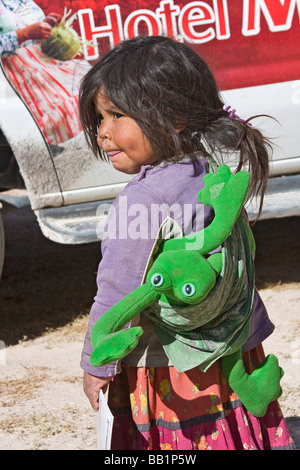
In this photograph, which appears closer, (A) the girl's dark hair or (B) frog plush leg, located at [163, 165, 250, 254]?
(B) frog plush leg, located at [163, 165, 250, 254]

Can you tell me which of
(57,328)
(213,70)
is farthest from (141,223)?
(57,328)

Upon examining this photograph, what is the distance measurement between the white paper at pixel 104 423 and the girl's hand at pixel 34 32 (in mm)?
2024

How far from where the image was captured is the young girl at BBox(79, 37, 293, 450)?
5.77 feet

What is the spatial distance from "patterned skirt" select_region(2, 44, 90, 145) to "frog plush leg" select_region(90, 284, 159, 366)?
1880mm

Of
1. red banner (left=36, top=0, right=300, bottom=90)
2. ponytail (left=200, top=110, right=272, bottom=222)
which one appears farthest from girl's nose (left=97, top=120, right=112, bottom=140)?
red banner (left=36, top=0, right=300, bottom=90)

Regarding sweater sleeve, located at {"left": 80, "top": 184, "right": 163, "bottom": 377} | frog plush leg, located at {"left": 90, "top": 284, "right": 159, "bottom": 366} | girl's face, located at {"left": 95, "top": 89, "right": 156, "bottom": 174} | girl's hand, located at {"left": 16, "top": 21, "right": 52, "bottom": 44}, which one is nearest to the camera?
frog plush leg, located at {"left": 90, "top": 284, "right": 159, "bottom": 366}

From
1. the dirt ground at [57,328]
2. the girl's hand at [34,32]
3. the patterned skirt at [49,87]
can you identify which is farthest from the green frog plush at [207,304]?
the girl's hand at [34,32]

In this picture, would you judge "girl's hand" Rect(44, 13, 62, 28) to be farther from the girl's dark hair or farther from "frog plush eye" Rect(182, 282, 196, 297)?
"frog plush eye" Rect(182, 282, 196, 297)

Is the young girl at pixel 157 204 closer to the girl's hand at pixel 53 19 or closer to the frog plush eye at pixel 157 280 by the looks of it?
the frog plush eye at pixel 157 280

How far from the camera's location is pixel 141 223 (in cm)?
174

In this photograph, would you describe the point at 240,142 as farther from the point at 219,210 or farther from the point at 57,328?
the point at 57,328

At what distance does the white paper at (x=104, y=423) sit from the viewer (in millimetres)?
1720

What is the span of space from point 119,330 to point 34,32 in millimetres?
2044

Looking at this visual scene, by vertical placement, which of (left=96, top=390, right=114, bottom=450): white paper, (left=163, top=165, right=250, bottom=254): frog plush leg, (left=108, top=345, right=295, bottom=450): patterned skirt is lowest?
(left=108, top=345, right=295, bottom=450): patterned skirt
